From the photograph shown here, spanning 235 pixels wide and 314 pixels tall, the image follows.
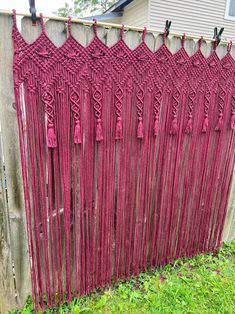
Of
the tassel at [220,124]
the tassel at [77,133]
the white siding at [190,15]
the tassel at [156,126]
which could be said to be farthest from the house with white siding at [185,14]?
the tassel at [77,133]

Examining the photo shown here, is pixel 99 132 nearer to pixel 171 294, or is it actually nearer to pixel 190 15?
pixel 171 294

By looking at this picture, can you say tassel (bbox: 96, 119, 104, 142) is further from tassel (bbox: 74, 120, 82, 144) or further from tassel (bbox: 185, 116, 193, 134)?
tassel (bbox: 185, 116, 193, 134)

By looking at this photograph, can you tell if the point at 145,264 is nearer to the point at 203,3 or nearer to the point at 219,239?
the point at 219,239

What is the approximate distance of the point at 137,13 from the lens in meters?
7.75

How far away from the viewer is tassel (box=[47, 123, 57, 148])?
1308mm

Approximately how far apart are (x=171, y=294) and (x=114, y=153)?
119 cm

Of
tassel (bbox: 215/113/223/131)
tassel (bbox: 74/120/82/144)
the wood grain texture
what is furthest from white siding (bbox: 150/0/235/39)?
the wood grain texture

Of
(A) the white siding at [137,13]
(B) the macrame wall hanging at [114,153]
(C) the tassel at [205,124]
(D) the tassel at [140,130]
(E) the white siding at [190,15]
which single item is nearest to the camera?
(B) the macrame wall hanging at [114,153]

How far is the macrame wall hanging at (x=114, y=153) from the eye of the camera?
4.28 feet

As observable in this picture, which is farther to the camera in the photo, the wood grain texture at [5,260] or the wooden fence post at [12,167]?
the wood grain texture at [5,260]

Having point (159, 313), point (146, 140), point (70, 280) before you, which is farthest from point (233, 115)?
point (70, 280)

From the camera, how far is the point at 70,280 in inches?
67.1

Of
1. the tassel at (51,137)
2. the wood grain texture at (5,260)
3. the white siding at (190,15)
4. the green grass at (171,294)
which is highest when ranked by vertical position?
the white siding at (190,15)

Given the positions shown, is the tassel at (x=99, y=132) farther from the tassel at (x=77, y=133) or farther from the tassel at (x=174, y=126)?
the tassel at (x=174, y=126)
